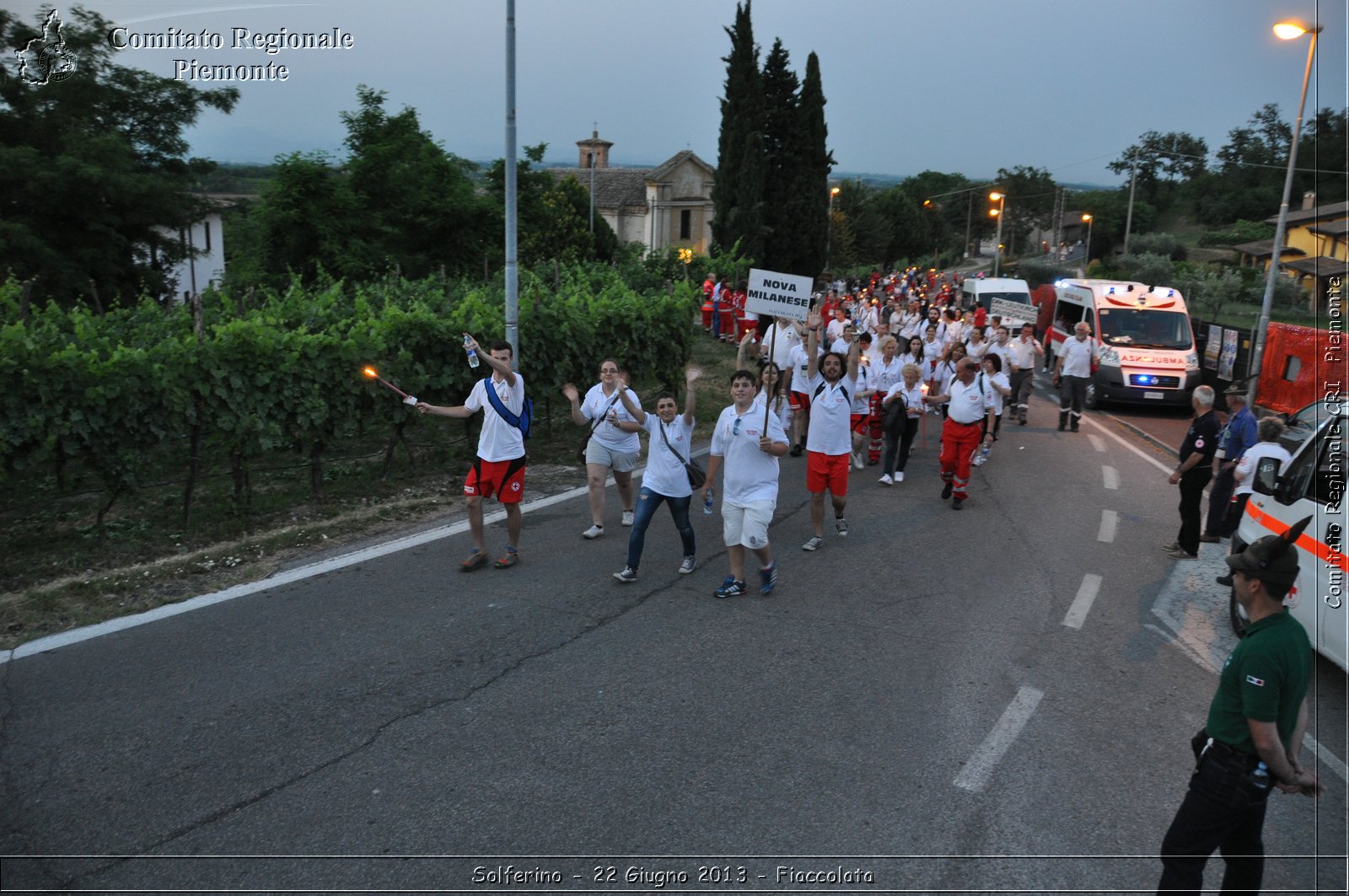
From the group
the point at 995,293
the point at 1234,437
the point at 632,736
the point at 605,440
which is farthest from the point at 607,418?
the point at 995,293

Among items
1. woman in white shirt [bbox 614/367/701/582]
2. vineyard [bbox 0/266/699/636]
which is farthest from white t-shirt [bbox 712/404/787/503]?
vineyard [bbox 0/266/699/636]

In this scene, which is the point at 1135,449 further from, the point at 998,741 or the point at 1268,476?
the point at 998,741

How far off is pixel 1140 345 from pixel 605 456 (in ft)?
49.9

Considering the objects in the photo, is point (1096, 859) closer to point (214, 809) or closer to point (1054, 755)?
point (1054, 755)

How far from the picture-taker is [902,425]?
12.5 meters

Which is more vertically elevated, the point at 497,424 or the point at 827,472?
the point at 497,424

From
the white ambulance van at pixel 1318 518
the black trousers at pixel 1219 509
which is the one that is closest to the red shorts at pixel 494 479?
the white ambulance van at pixel 1318 518

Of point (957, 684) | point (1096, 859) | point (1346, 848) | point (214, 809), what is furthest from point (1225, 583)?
point (214, 809)

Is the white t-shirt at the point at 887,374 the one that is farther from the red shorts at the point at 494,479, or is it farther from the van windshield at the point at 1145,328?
the van windshield at the point at 1145,328

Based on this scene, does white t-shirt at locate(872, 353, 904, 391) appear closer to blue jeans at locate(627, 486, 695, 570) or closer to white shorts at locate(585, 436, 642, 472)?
white shorts at locate(585, 436, 642, 472)

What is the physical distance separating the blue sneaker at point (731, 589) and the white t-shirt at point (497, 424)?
2056 millimetres

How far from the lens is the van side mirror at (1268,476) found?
700cm

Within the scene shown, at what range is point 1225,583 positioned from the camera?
28.6 feet

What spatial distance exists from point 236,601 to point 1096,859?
6.08m
